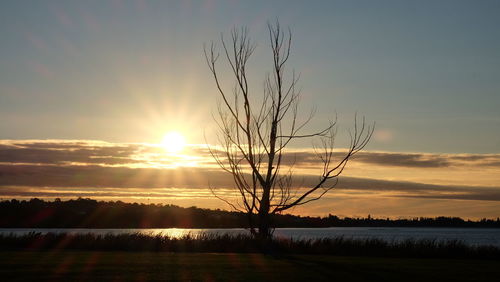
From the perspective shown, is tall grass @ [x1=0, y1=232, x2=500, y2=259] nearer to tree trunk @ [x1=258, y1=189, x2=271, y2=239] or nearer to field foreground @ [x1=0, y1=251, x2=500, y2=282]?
tree trunk @ [x1=258, y1=189, x2=271, y2=239]

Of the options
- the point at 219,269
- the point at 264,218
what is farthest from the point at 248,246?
the point at 219,269

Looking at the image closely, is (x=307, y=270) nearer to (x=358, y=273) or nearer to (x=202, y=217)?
(x=358, y=273)

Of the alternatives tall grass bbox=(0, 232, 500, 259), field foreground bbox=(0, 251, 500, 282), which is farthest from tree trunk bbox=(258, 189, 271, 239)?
field foreground bbox=(0, 251, 500, 282)

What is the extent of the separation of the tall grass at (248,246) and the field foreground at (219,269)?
4.46 meters

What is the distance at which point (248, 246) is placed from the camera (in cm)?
2550

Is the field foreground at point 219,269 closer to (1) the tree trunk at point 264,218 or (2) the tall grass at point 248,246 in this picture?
(2) the tall grass at point 248,246

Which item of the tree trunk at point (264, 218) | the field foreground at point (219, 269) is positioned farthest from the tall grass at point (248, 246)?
the field foreground at point (219, 269)

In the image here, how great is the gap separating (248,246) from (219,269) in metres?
8.84

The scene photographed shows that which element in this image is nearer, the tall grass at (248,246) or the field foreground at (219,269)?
the field foreground at (219,269)

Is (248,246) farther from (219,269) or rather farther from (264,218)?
(219,269)

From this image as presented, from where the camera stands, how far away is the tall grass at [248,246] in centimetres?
2514

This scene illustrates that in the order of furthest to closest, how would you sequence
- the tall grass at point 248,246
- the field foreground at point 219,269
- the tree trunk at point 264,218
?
the tree trunk at point 264,218
the tall grass at point 248,246
the field foreground at point 219,269

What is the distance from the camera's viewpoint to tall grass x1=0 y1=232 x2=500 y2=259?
25.1 m

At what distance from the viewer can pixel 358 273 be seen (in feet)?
54.2
